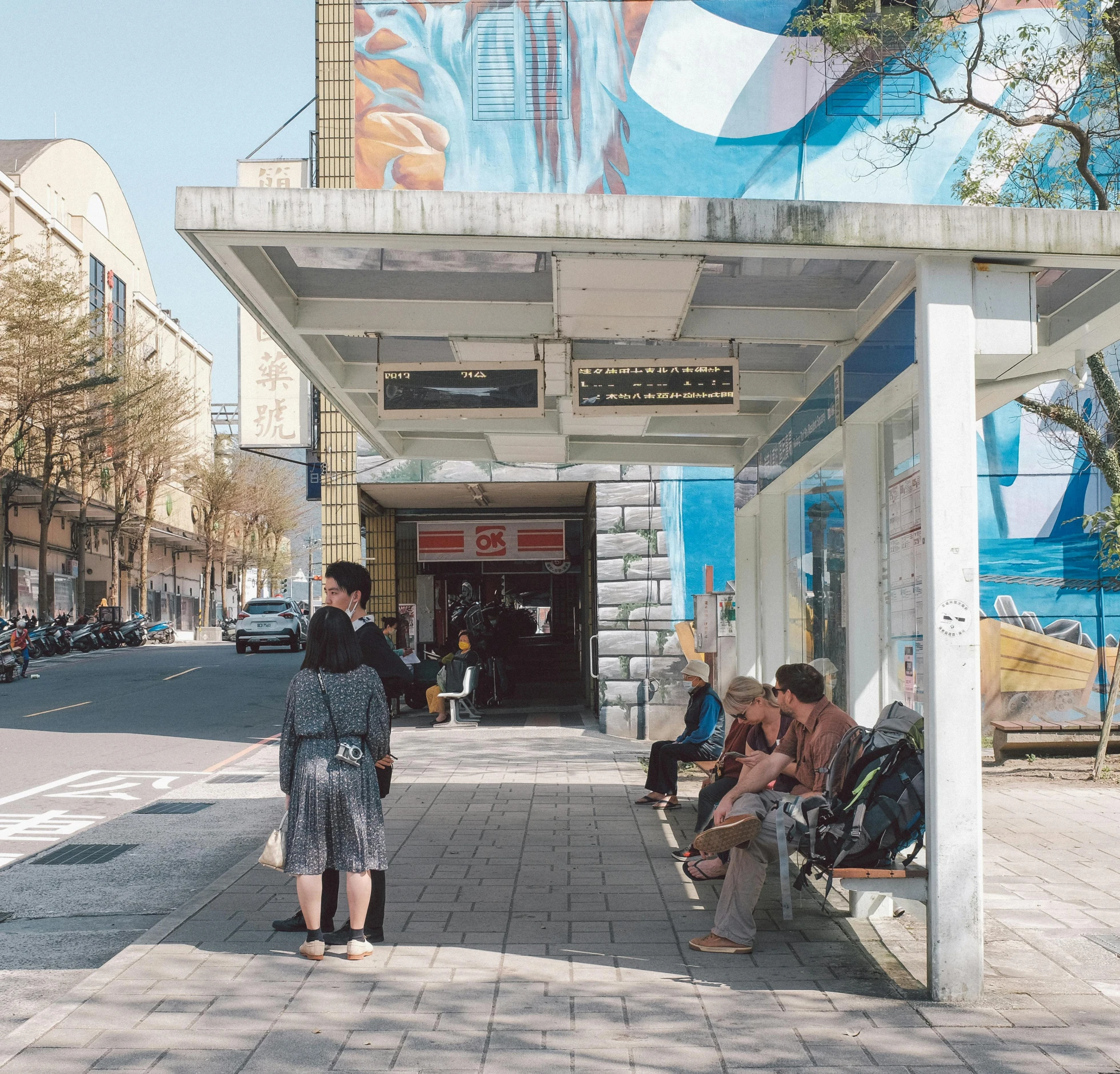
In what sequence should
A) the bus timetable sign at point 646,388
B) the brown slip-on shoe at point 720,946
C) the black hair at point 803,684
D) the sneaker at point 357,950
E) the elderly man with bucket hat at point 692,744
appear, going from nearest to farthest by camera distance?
the sneaker at point 357,950 < the brown slip-on shoe at point 720,946 < the black hair at point 803,684 < the bus timetable sign at point 646,388 < the elderly man with bucket hat at point 692,744

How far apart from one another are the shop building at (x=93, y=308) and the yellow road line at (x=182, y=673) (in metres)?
15.5

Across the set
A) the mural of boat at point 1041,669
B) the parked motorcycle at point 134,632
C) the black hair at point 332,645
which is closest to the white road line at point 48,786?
the black hair at point 332,645

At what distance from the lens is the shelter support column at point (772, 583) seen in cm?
989

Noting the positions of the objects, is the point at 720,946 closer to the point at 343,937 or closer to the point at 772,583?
the point at 343,937

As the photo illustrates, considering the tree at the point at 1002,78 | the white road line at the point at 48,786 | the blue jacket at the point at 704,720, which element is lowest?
the white road line at the point at 48,786

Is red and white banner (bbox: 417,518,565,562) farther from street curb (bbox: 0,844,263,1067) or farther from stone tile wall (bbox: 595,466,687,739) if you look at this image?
street curb (bbox: 0,844,263,1067)

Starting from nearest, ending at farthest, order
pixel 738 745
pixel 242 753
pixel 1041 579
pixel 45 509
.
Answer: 1. pixel 738 745
2. pixel 1041 579
3. pixel 242 753
4. pixel 45 509

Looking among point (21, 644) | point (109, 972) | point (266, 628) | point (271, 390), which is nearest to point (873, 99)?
point (271, 390)

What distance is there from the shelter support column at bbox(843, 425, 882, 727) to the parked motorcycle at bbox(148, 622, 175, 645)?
4800 cm

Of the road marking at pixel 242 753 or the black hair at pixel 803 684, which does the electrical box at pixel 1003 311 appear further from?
the road marking at pixel 242 753

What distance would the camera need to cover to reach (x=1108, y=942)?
5691 mm

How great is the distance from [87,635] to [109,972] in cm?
3764

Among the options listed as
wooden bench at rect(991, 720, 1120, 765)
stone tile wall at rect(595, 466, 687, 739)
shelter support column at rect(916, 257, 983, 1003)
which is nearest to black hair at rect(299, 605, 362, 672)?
shelter support column at rect(916, 257, 983, 1003)

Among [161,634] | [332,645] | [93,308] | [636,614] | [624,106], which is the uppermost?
[93,308]
